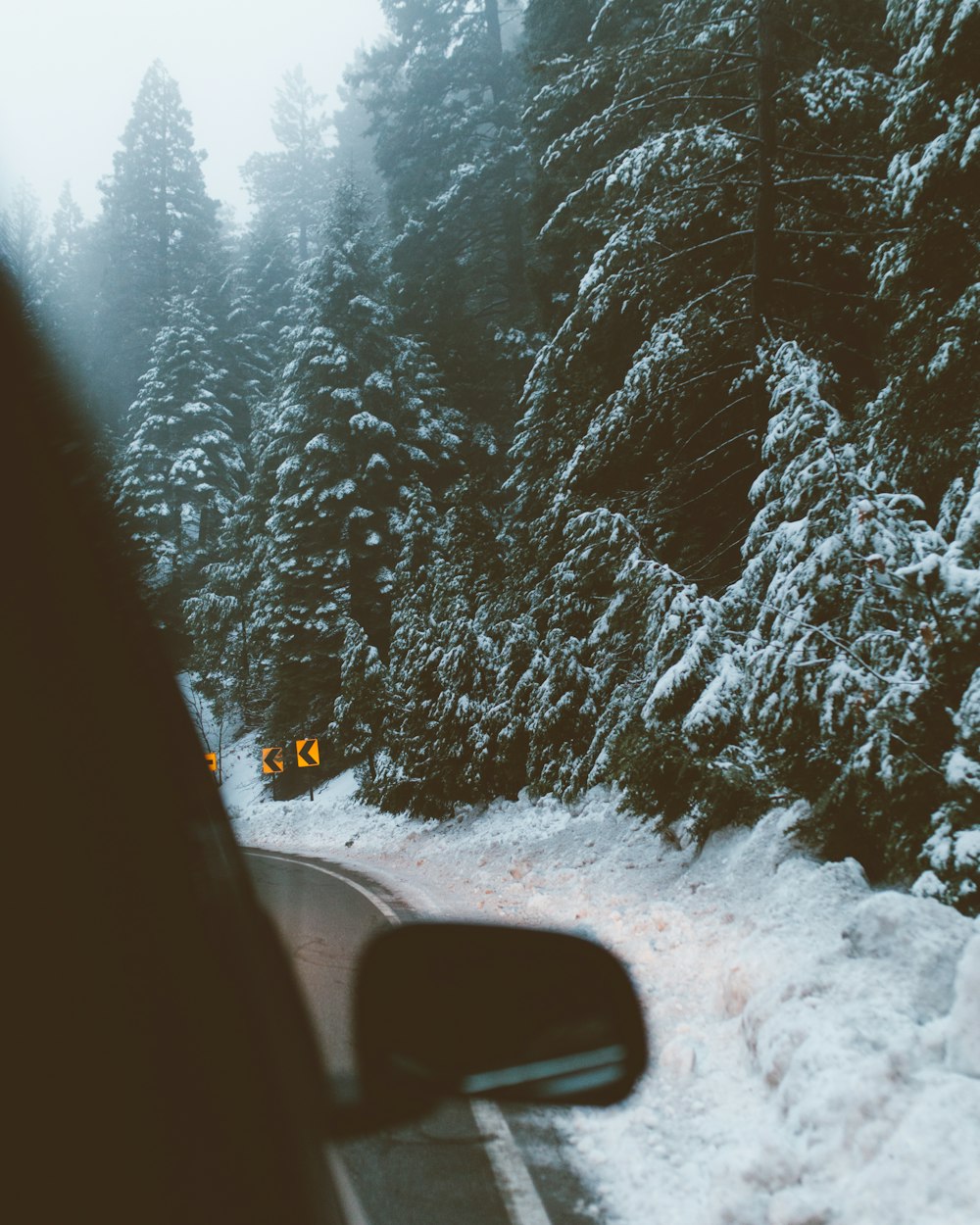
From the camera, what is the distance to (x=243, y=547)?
1177 inches

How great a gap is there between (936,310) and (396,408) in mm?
19740

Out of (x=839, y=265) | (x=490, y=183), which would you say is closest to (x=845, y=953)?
(x=839, y=265)

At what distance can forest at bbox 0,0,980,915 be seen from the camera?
6.45 metres

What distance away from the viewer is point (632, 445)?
12539 millimetres

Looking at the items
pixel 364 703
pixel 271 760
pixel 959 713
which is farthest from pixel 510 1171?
pixel 271 760

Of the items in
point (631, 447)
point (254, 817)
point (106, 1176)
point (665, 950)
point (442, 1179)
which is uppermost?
point (631, 447)

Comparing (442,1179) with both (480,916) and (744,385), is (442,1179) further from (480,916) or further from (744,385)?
(744,385)

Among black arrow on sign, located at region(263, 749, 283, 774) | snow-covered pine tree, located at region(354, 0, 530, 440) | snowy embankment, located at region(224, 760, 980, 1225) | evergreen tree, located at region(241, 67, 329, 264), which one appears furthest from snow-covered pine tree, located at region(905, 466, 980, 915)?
evergreen tree, located at region(241, 67, 329, 264)

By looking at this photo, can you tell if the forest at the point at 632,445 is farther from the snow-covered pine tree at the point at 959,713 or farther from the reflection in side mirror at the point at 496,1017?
the reflection in side mirror at the point at 496,1017

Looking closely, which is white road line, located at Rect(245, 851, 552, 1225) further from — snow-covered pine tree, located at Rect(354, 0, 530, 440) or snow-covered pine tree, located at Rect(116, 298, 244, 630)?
snow-covered pine tree, located at Rect(116, 298, 244, 630)

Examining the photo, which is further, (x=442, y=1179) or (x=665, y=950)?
(x=665, y=950)

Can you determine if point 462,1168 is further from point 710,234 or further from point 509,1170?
point 710,234

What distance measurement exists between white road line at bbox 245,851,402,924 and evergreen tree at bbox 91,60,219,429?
97.5 ft

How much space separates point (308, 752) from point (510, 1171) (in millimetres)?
19901
